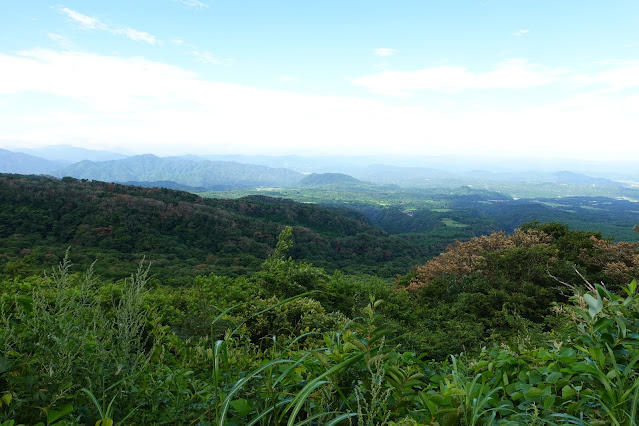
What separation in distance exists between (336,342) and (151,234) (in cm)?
4150

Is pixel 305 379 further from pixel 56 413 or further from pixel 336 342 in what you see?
pixel 56 413

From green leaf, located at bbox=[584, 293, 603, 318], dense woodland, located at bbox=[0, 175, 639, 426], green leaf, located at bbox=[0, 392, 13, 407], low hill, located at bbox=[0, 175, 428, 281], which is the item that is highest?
green leaf, located at bbox=[584, 293, 603, 318]

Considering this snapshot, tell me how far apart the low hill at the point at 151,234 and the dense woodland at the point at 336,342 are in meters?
13.6

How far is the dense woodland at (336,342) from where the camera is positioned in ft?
3.84

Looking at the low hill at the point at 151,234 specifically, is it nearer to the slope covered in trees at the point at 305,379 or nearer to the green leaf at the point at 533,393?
the slope covered in trees at the point at 305,379

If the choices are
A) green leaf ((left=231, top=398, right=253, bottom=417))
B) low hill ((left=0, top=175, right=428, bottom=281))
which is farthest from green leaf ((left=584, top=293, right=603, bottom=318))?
low hill ((left=0, top=175, right=428, bottom=281))

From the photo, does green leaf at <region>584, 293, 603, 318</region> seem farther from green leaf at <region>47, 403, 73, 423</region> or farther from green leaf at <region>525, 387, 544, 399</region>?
green leaf at <region>47, 403, 73, 423</region>

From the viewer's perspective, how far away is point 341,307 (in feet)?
21.1

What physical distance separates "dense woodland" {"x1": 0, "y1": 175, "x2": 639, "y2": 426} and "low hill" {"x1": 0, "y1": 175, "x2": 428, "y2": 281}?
13.6m

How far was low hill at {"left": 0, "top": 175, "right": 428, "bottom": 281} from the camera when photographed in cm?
3081

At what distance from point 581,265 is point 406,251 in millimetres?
42153

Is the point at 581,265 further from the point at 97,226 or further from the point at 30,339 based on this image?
the point at 97,226

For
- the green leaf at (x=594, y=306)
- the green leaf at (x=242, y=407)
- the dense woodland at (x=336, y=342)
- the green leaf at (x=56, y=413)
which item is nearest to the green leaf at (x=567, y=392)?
the dense woodland at (x=336, y=342)

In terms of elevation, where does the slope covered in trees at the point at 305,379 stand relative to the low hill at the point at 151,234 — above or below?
above
